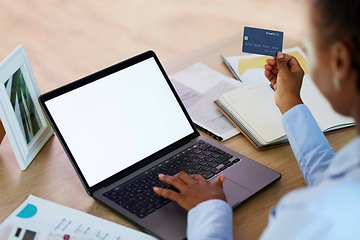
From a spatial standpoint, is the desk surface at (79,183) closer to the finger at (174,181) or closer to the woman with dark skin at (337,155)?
the finger at (174,181)

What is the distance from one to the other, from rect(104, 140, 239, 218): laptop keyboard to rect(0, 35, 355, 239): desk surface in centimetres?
4

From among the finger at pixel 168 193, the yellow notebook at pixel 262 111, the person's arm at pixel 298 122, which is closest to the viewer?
the finger at pixel 168 193

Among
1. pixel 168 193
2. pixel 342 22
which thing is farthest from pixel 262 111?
pixel 342 22

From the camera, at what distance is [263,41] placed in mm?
1663

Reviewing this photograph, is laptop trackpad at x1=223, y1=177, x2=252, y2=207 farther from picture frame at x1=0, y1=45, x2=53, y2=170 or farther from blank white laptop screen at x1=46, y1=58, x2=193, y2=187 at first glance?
picture frame at x1=0, y1=45, x2=53, y2=170

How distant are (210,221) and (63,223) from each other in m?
0.31

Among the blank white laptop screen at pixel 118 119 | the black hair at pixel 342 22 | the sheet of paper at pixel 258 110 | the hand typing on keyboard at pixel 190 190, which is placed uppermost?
the black hair at pixel 342 22

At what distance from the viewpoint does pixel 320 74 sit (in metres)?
0.98

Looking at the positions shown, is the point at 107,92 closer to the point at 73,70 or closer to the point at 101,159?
the point at 101,159

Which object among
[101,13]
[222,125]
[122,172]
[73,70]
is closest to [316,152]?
[222,125]

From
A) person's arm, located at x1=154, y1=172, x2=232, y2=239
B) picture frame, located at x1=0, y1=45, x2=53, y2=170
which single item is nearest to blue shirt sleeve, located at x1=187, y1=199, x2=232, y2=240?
person's arm, located at x1=154, y1=172, x2=232, y2=239

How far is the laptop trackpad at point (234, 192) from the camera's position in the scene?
1340 millimetres

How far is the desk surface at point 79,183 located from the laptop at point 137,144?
2 cm

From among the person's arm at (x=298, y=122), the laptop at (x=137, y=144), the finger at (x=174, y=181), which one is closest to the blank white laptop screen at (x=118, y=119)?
the laptop at (x=137, y=144)
